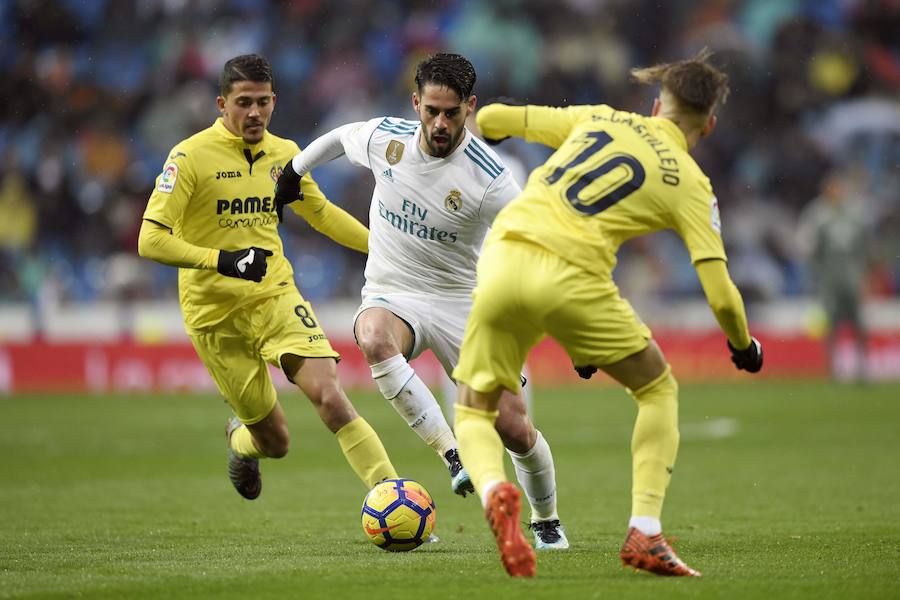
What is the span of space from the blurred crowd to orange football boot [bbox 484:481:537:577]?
14.9 meters

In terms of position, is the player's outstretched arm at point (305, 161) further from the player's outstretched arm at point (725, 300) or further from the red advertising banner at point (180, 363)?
the red advertising banner at point (180, 363)

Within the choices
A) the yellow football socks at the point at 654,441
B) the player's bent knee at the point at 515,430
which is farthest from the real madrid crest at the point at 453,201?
A: the yellow football socks at the point at 654,441

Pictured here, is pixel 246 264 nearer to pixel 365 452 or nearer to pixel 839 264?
pixel 365 452

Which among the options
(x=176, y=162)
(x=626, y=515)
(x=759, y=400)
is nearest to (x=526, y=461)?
(x=626, y=515)

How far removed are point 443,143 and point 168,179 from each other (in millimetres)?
1599

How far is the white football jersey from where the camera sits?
23.3 ft

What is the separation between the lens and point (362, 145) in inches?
292

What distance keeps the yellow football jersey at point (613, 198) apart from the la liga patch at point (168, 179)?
7.98ft

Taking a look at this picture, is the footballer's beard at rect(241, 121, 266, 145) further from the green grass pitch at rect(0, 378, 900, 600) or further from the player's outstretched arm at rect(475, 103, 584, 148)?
the green grass pitch at rect(0, 378, 900, 600)

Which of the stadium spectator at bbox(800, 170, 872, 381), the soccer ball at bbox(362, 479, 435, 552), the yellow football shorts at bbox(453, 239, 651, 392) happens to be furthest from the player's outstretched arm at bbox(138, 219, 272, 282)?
the stadium spectator at bbox(800, 170, 872, 381)

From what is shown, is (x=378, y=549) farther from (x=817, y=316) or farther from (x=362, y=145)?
(x=817, y=316)

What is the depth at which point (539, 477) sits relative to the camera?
23.1ft

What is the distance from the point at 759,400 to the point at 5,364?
10.8 metres

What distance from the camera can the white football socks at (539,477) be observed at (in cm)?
701
